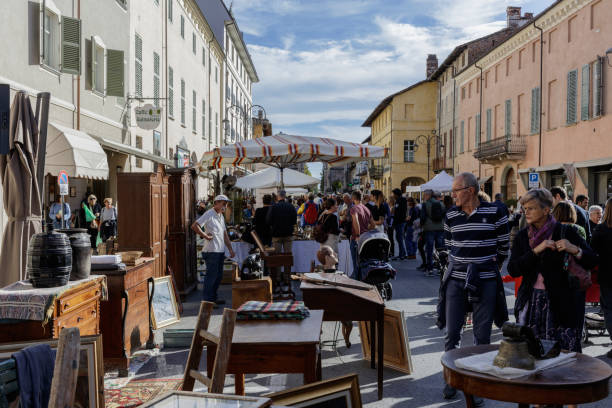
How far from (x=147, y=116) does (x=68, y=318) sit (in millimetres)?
14333

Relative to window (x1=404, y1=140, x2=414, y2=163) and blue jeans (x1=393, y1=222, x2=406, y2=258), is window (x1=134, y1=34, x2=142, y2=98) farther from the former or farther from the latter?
window (x1=404, y1=140, x2=414, y2=163)

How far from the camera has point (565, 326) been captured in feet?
15.0

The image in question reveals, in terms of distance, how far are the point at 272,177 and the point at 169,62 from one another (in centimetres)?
805

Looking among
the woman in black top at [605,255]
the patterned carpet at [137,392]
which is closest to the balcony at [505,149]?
the woman in black top at [605,255]

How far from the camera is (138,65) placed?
20.0m

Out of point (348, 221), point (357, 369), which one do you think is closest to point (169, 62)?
point (348, 221)

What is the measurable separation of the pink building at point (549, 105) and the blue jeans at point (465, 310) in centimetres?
1513

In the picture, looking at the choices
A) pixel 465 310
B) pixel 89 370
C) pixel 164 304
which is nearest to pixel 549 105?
pixel 164 304

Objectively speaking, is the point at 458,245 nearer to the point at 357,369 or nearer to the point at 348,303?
the point at 348,303

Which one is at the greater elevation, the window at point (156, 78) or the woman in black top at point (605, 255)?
the window at point (156, 78)

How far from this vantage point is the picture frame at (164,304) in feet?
27.2

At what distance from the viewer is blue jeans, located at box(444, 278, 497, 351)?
16.9 feet

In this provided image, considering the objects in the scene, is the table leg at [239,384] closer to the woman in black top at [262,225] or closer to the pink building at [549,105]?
the woman in black top at [262,225]

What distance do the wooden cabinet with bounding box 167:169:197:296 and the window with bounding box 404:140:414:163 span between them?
4808cm
